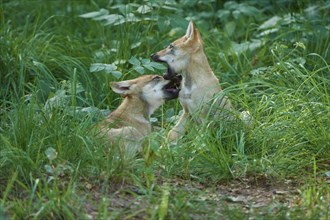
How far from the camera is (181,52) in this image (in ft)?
26.2

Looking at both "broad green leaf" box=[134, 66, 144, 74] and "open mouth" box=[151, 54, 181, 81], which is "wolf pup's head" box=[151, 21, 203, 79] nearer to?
"open mouth" box=[151, 54, 181, 81]

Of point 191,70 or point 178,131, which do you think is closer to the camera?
point 178,131

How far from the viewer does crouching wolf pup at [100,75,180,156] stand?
7656mm

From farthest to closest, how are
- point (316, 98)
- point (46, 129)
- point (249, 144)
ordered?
point (316, 98)
point (249, 144)
point (46, 129)

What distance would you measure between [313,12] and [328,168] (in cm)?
358

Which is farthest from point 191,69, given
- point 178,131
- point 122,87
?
point 178,131

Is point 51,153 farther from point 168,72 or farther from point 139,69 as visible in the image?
point 168,72

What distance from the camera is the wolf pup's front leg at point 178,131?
7.06 m

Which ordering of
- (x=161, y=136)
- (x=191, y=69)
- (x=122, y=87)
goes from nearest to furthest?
(x=161, y=136) → (x=122, y=87) → (x=191, y=69)

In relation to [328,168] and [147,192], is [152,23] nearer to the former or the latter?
[328,168]

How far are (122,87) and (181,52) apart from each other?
0.63 metres

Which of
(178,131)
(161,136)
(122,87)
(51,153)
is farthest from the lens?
(122,87)

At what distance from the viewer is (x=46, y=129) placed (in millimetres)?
6230

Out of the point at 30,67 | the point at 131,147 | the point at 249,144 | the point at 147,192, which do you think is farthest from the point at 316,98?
the point at 30,67
